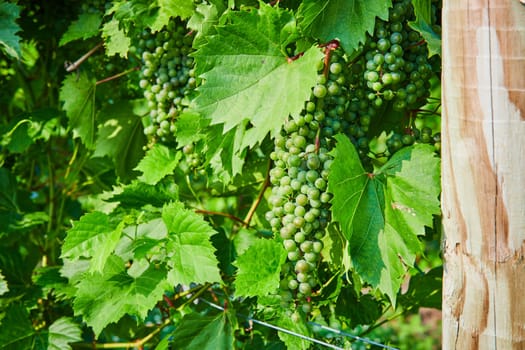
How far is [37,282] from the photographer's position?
6.93 ft

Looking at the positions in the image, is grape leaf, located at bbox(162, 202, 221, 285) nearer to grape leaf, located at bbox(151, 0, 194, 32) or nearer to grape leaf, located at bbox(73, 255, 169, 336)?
grape leaf, located at bbox(73, 255, 169, 336)

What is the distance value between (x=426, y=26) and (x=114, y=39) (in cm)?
94

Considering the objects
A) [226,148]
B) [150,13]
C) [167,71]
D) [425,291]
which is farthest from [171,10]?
[425,291]

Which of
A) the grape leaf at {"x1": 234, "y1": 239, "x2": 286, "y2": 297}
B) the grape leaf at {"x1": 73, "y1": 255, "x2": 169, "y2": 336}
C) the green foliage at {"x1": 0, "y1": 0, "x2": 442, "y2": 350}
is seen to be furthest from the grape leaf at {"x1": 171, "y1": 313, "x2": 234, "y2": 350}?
the grape leaf at {"x1": 234, "y1": 239, "x2": 286, "y2": 297}

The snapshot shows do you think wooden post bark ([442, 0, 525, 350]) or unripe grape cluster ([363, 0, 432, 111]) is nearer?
wooden post bark ([442, 0, 525, 350])

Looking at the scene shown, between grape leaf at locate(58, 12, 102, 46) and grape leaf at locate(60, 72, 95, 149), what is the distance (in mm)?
176

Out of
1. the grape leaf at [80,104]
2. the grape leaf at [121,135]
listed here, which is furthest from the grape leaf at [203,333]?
the grape leaf at [80,104]

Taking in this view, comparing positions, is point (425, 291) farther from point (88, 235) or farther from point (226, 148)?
point (88, 235)

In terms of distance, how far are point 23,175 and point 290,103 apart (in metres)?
1.79

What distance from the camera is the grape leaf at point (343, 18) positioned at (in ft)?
4.72

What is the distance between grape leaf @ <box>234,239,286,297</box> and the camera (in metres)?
1.56

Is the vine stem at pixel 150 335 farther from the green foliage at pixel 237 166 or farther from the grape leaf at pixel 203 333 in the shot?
the grape leaf at pixel 203 333

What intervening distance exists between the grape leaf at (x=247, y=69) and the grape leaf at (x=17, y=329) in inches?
42.6

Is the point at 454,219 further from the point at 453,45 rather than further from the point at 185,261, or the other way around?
the point at 185,261
